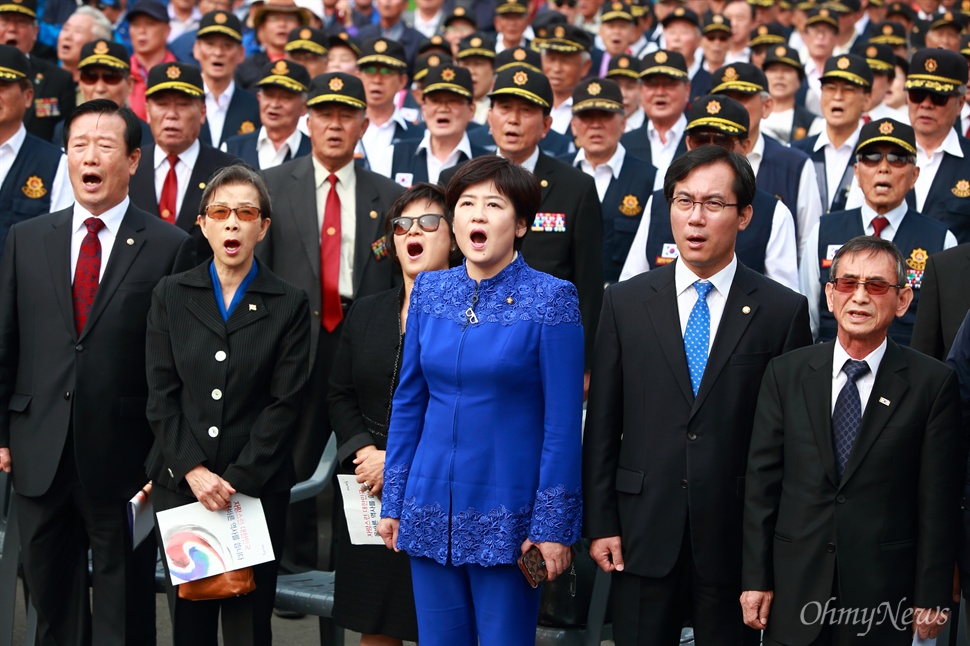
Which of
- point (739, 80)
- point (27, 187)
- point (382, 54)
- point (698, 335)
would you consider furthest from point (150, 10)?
point (698, 335)

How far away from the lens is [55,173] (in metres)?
7.45

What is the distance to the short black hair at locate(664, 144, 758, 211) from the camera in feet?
15.6

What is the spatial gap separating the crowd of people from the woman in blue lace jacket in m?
0.01

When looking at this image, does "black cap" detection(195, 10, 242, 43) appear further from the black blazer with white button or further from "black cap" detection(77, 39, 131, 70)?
the black blazer with white button

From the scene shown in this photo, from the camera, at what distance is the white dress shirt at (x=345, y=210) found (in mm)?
6773

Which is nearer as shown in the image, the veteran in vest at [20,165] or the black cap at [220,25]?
the veteran in vest at [20,165]

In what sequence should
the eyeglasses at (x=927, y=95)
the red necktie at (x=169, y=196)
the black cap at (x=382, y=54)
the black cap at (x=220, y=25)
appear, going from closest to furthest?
the red necktie at (x=169, y=196), the eyeglasses at (x=927, y=95), the black cap at (x=382, y=54), the black cap at (x=220, y=25)

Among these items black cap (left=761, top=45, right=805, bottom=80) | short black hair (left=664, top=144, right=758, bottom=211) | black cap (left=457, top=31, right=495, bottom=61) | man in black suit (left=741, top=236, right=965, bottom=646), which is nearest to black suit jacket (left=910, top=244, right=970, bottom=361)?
man in black suit (left=741, top=236, right=965, bottom=646)

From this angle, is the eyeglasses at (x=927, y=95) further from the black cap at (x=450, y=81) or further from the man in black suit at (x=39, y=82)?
the man in black suit at (x=39, y=82)

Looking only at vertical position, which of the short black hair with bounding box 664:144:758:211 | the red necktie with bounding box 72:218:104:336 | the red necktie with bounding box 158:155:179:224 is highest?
the red necktie with bounding box 158:155:179:224

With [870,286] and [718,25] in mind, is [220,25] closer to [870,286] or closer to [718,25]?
[718,25]

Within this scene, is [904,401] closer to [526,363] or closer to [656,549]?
[656,549]

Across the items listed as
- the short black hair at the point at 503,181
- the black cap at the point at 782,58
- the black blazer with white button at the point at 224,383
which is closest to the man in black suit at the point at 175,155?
the black blazer with white button at the point at 224,383

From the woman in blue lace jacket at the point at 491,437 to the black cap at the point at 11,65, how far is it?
160 inches
